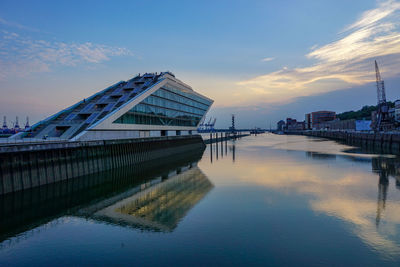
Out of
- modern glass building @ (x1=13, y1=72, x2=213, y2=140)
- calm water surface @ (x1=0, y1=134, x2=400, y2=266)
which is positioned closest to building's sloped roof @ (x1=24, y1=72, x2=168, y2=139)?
modern glass building @ (x1=13, y1=72, x2=213, y2=140)

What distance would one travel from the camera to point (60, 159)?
32438 mm

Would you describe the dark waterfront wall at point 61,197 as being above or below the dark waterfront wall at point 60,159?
below

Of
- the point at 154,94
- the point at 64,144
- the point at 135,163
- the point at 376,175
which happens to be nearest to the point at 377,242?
the point at 376,175

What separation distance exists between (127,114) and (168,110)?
19.7 meters

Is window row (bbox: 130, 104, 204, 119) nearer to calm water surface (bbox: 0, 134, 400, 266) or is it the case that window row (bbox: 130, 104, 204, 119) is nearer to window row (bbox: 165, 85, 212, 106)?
window row (bbox: 165, 85, 212, 106)

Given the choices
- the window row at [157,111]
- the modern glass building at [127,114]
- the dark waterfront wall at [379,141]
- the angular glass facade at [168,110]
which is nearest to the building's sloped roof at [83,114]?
the modern glass building at [127,114]

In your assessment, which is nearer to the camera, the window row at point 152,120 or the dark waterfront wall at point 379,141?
the window row at point 152,120

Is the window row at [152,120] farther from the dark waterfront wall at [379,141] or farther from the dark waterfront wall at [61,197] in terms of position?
the dark waterfront wall at [379,141]

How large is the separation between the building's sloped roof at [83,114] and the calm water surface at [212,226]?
16.9 m

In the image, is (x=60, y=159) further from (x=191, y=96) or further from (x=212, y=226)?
(x=191, y=96)

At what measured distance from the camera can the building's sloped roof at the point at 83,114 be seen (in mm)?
43681

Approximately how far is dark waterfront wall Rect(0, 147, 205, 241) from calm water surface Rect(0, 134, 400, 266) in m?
0.13

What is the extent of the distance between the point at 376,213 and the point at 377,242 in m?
6.33

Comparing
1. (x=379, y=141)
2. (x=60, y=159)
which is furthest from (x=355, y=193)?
(x=379, y=141)
